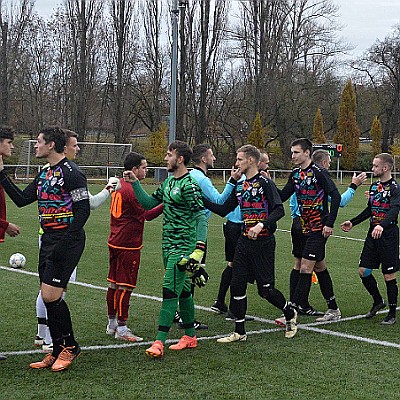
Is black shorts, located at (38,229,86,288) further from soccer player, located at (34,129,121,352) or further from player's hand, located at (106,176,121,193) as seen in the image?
player's hand, located at (106,176,121,193)

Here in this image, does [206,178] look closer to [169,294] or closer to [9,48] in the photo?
[169,294]

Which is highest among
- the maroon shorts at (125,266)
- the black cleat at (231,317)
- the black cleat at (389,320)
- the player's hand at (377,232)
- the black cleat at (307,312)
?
the player's hand at (377,232)

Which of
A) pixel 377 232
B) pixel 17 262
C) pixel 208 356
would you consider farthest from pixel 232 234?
pixel 17 262

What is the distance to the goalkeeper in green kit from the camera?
6684 millimetres

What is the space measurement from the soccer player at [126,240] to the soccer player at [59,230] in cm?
110

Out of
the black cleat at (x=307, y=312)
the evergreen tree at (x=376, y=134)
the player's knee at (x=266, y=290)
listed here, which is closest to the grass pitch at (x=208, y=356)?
the black cleat at (x=307, y=312)

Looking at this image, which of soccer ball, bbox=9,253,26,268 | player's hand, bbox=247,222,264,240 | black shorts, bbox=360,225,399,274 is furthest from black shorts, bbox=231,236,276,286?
soccer ball, bbox=9,253,26,268

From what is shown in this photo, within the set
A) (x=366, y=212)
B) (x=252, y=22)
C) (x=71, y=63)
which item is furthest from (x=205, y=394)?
(x=252, y=22)

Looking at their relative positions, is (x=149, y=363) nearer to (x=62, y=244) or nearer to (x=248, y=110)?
(x=62, y=244)

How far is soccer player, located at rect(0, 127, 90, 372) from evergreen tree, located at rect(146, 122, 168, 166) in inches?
1525

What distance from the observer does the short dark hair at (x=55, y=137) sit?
6246 millimetres

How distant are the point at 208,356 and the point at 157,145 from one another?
1587 inches

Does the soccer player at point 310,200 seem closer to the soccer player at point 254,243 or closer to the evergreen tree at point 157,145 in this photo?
the soccer player at point 254,243

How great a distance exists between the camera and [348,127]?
5372cm
